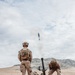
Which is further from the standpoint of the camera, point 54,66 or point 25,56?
point 54,66

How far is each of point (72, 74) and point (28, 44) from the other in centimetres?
2500

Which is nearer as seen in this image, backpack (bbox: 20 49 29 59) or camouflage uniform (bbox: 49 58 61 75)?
backpack (bbox: 20 49 29 59)

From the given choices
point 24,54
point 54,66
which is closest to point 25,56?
point 24,54

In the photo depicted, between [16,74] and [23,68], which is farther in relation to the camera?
[16,74]

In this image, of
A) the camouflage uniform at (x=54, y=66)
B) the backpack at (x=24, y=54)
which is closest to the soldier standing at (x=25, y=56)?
the backpack at (x=24, y=54)

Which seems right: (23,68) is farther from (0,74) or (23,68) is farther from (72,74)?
(72,74)

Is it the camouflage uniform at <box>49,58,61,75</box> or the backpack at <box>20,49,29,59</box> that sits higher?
the backpack at <box>20,49,29,59</box>

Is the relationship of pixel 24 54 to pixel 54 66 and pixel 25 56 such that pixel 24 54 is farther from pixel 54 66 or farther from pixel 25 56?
pixel 54 66

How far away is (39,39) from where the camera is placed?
1386 centimetres

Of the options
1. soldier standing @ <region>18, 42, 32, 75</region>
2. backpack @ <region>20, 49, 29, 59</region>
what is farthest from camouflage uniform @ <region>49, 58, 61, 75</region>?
backpack @ <region>20, 49, 29, 59</region>

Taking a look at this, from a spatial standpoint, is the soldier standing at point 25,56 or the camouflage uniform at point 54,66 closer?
the soldier standing at point 25,56

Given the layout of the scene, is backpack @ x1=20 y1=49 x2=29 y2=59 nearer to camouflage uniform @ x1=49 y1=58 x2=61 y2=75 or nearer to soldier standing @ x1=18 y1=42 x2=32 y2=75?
soldier standing @ x1=18 y1=42 x2=32 y2=75

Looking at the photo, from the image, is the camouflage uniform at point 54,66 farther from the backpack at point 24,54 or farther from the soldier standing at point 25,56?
the backpack at point 24,54

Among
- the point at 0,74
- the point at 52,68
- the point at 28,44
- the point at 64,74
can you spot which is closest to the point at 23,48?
the point at 28,44
